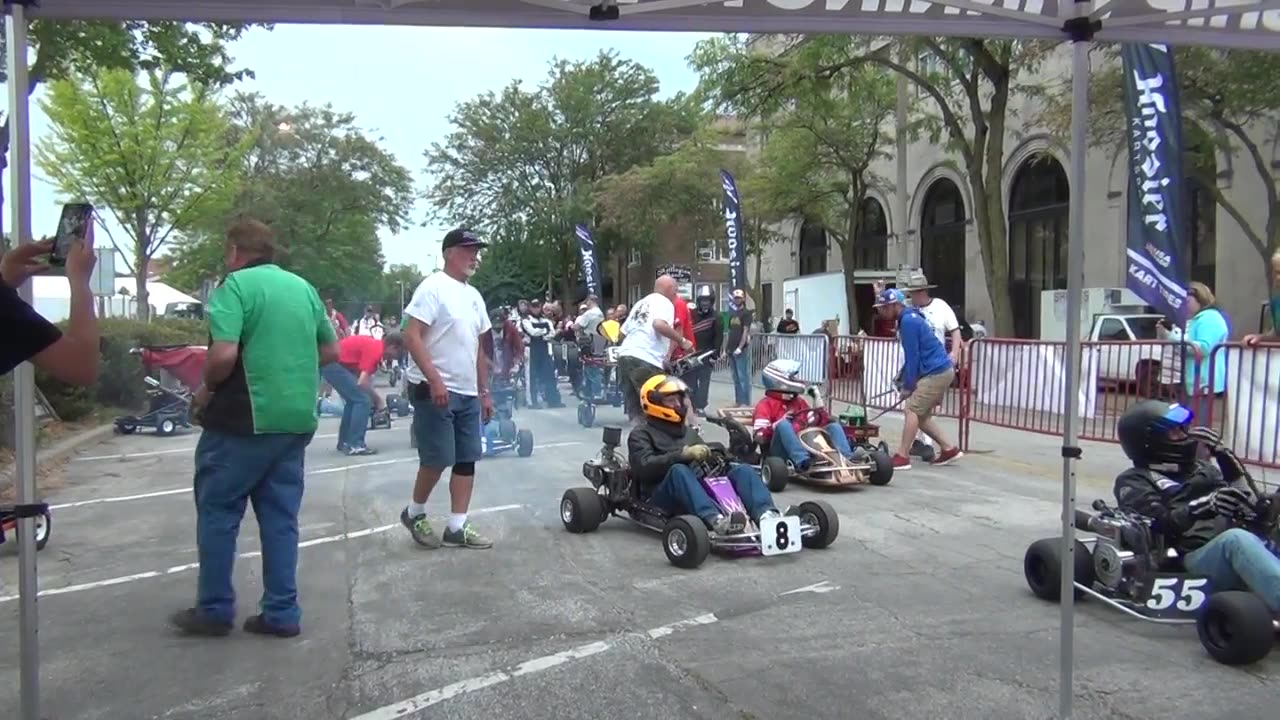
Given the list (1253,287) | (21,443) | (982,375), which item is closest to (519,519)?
(21,443)

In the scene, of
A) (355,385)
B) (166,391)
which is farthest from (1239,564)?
(166,391)

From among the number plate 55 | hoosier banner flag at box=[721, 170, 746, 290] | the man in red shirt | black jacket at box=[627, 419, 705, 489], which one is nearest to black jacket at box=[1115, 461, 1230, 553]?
the number plate 55

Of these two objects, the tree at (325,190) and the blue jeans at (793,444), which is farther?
the tree at (325,190)

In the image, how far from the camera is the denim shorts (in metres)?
6.23

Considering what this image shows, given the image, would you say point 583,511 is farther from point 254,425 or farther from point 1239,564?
point 1239,564

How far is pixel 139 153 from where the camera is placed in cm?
2103

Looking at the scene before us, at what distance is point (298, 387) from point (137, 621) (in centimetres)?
155

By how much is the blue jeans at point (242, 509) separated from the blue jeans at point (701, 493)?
7.78 feet

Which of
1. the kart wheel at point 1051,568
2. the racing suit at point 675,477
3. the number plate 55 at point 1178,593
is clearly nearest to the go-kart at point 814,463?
the racing suit at point 675,477

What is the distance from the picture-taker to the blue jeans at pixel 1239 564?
4359 millimetres

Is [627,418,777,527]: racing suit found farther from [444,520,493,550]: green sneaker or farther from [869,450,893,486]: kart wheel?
[869,450,893,486]: kart wheel

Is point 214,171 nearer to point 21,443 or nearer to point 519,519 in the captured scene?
point 519,519

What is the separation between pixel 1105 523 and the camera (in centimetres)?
500

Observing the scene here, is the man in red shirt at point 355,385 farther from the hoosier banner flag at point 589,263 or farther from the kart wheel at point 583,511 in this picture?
the hoosier banner flag at point 589,263
